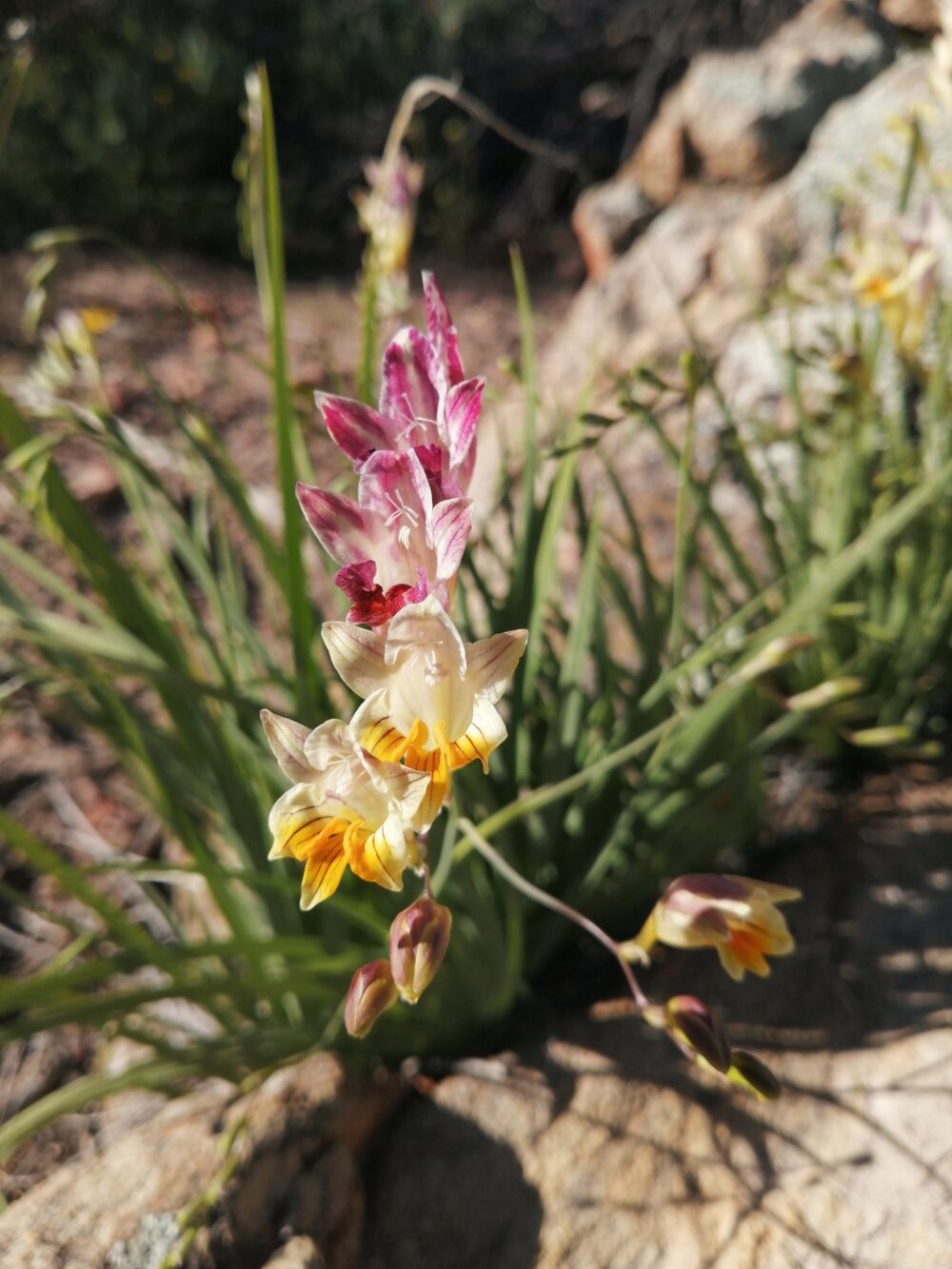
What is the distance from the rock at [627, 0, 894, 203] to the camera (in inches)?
122

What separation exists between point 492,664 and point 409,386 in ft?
0.79

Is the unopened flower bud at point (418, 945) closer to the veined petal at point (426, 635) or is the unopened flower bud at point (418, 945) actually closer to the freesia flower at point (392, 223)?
the veined petal at point (426, 635)

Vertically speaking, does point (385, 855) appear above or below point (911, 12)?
below

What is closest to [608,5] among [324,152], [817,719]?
[324,152]

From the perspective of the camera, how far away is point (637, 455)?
2.54 metres

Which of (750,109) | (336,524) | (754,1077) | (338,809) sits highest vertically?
(750,109)

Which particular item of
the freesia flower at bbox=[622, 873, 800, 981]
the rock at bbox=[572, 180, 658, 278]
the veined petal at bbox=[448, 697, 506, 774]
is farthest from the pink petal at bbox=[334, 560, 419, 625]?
the rock at bbox=[572, 180, 658, 278]

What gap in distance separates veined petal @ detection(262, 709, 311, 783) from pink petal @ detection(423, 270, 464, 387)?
11.5 inches

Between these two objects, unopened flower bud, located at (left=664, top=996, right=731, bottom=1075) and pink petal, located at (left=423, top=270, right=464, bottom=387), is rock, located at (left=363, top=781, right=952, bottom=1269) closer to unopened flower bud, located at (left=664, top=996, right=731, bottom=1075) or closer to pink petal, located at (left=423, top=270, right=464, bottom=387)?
unopened flower bud, located at (left=664, top=996, right=731, bottom=1075)

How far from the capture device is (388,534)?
30.0 inches

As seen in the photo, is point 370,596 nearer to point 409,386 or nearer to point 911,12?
point 409,386

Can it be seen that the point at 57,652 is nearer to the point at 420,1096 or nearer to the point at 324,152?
the point at 420,1096

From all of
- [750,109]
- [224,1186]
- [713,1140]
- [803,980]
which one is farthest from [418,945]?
[750,109]

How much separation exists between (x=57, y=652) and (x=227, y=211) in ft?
13.5
